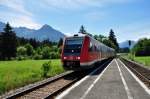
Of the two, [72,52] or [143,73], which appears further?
[143,73]

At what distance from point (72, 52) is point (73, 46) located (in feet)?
1.87

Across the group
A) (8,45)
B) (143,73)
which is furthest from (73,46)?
(8,45)

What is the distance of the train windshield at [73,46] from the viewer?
69.1 ft

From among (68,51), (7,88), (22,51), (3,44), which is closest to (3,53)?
(3,44)

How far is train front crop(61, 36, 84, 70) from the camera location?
20.7m

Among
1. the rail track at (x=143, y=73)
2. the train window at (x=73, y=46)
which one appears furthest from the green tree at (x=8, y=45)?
the train window at (x=73, y=46)

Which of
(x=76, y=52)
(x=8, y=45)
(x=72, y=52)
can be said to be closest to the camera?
(x=76, y=52)

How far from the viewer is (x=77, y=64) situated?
2072 centimetres

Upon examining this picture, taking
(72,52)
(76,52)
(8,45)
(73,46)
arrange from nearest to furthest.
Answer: (76,52) < (72,52) < (73,46) < (8,45)

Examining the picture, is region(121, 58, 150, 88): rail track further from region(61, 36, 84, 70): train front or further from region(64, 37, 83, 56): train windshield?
region(64, 37, 83, 56): train windshield

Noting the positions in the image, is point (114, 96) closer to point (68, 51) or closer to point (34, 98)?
point (34, 98)

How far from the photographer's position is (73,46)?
70.2ft

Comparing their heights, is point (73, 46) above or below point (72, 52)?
above

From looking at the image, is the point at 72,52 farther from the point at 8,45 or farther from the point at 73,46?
the point at 8,45
